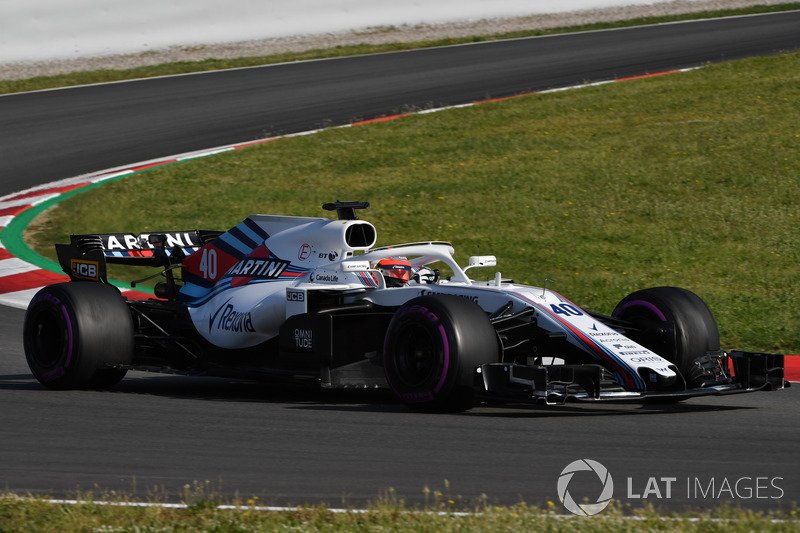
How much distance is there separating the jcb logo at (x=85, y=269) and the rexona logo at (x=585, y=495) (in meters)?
4.72

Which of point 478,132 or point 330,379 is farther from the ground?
point 478,132

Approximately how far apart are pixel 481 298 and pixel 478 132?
40.5 ft

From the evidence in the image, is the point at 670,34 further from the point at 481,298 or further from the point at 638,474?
the point at 638,474

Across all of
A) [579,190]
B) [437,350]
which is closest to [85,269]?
[437,350]

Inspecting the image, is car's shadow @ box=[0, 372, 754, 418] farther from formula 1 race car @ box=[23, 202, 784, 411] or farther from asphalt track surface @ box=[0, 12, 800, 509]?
formula 1 race car @ box=[23, 202, 784, 411]

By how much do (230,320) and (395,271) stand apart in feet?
4.09

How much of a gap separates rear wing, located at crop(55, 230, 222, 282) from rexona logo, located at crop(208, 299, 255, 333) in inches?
41.9

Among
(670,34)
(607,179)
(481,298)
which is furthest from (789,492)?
(670,34)

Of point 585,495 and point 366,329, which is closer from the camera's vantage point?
point 585,495

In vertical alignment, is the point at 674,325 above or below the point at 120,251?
below

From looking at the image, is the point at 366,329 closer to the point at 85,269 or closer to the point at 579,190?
the point at 85,269

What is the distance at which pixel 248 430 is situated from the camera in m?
6.90

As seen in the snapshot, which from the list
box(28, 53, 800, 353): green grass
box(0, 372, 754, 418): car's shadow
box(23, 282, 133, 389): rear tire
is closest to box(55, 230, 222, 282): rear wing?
box(23, 282, 133, 389): rear tire

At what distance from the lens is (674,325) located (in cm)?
784
